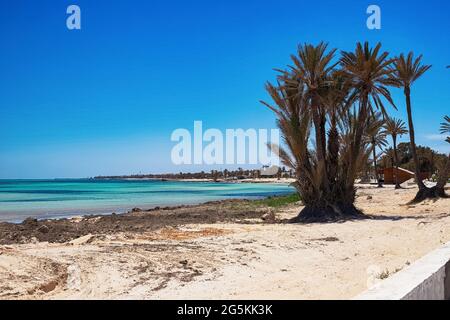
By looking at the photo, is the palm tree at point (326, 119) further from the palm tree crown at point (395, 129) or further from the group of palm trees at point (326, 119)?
the palm tree crown at point (395, 129)

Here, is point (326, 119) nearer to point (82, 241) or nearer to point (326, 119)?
point (326, 119)

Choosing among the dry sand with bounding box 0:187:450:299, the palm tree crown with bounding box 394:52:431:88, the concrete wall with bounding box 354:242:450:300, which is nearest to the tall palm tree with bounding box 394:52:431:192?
the palm tree crown with bounding box 394:52:431:88

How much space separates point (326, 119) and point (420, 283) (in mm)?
15285

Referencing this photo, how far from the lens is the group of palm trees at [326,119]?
17781mm

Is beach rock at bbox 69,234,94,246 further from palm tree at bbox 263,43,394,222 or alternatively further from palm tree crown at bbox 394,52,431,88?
palm tree crown at bbox 394,52,431,88

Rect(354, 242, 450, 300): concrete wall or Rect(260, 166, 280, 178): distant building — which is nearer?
Rect(354, 242, 450, 300): concrete wall

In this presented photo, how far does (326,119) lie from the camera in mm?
18562

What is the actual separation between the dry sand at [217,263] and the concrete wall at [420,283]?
4.99 feet

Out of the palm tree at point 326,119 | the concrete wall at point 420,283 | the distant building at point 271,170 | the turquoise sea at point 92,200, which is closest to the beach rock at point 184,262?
the concrete wall at point 420,283

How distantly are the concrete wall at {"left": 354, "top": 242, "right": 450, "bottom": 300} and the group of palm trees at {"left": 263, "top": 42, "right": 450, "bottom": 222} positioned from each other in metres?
12.7

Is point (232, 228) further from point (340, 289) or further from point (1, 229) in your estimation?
point (340, 289)

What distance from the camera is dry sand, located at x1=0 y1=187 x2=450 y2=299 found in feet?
21.9
